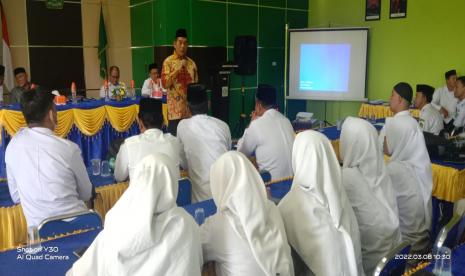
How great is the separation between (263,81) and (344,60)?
1.71m

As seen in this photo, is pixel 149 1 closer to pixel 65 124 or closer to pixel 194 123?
pixel 65 124

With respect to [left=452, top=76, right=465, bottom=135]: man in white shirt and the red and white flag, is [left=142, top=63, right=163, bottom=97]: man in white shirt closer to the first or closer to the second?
the red and white flag

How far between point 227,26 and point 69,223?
6.43 metres

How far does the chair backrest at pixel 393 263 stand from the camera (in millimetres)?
1920

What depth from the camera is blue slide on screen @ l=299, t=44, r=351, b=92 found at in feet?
26.3

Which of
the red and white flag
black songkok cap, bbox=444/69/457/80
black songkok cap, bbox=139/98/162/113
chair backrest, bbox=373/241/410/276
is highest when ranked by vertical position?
the red and white flag

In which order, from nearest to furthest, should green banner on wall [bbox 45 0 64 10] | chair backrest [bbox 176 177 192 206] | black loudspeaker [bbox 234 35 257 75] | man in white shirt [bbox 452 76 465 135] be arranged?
chair backrest [bbox 176 177 192 206] < man in white shirt [bbox 452 76 465 135] < black loudspeaker [bbox 234 35 257 75] < green banner on wall [bbox 45 0 64 10]

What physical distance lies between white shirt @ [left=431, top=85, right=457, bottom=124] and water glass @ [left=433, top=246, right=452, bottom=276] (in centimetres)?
558

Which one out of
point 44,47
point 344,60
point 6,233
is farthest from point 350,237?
point 44,47

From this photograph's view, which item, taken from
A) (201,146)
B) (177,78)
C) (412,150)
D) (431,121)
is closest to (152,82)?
(177,78)

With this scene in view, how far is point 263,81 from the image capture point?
346 inches

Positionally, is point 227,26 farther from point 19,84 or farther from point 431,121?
point 431,121

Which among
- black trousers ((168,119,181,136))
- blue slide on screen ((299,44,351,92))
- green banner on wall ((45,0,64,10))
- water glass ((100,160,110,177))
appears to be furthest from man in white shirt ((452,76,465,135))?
green banner on wall ((45,0,64,10))

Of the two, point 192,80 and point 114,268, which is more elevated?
point 192,80
